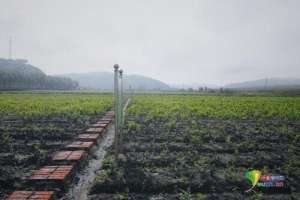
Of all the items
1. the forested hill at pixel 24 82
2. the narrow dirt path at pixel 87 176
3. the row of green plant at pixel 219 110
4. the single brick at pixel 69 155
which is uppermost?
the forested hill at pixel 24 82

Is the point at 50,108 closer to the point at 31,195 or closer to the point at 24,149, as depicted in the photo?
the point at 24,149

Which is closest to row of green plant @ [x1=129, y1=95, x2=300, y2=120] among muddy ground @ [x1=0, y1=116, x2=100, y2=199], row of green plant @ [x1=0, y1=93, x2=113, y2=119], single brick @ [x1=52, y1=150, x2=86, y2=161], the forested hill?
row of green plant @ [x1=0, y1=93, x2=113, y2=119]

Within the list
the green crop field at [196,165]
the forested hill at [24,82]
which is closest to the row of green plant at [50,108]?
the green crop field at [196,165]

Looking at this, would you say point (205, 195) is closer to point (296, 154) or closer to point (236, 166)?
point (236, 166)

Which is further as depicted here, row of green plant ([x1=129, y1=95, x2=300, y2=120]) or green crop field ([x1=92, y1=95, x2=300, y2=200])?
row of green plant ([x1=129, y1=95, x2=300, y2=120])

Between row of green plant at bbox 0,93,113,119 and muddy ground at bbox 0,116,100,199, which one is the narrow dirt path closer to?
muddy ground at bbox 0,116,100,199

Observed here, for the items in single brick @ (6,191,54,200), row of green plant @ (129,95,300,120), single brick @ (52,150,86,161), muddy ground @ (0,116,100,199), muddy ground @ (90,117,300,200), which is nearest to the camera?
single brick @ (6,191,54,200)

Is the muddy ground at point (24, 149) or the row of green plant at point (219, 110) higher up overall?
the row of green plant at point (219, 110)

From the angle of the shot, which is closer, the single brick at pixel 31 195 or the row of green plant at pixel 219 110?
the single brick at pixel 31 195

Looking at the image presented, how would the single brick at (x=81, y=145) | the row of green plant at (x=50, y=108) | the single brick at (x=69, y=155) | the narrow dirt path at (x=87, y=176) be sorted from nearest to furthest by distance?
1. the narrow dirt path at (x=87, y=176)
2. the single brick at (x=69, y=155)
3. the single brick at (x=81, y=145)
4. the row of green plant at (x=50, y=108)

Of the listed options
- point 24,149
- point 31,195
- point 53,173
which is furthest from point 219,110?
point 31,195
